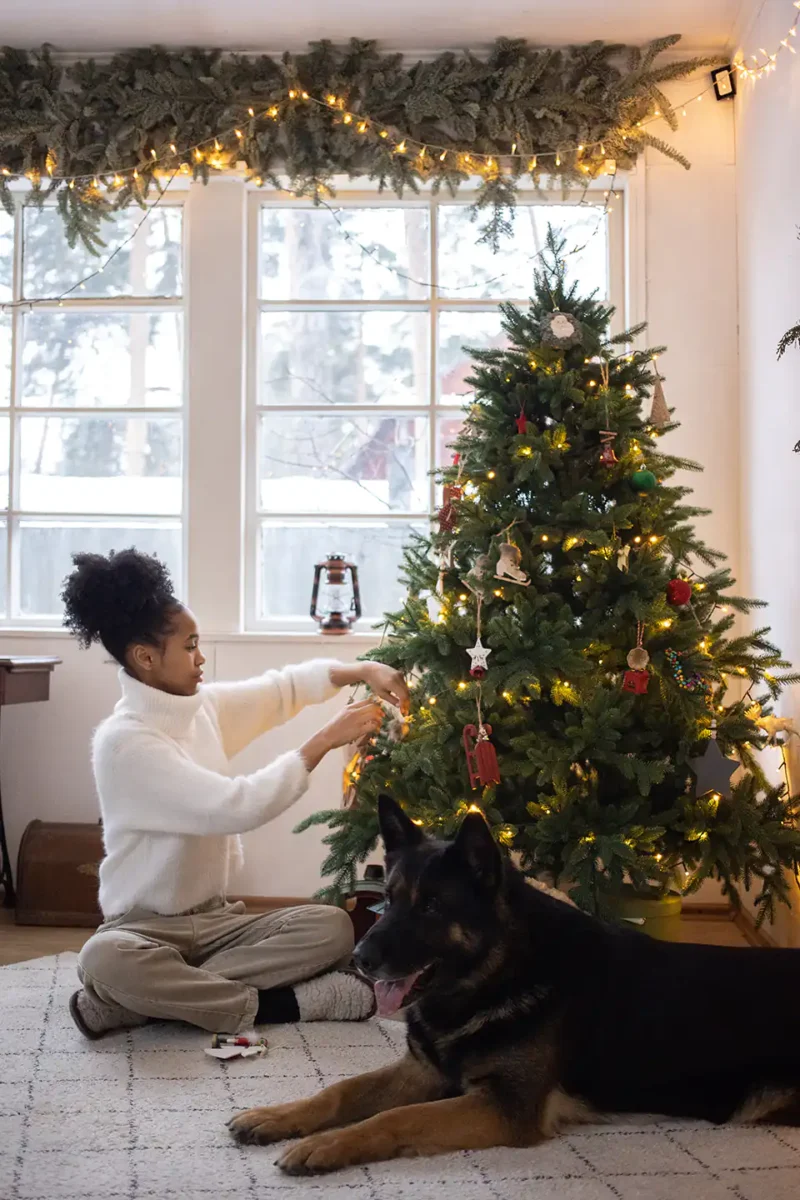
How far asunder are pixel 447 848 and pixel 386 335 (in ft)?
8.84

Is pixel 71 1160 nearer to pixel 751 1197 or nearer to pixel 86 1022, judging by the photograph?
pixel 86 1022

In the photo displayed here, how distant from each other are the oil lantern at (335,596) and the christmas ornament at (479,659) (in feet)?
4.65

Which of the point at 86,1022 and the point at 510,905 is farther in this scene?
the point at 86,1022

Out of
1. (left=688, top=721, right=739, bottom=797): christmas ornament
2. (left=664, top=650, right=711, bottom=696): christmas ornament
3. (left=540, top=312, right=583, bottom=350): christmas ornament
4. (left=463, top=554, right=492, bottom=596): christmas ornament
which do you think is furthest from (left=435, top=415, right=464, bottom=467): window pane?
(left=688, top=721, right=739, bottom=797): christmas ornament

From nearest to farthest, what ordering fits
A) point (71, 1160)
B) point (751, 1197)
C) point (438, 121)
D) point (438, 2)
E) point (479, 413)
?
point (751, 1197) < point (71, 1160) < point (479, 413) < point (438, 2) < point (438, 121)

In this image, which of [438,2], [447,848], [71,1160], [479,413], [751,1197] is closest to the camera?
[751,1197]

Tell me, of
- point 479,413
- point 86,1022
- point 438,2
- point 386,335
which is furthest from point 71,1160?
point 438,2

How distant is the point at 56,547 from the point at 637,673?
2.53 meters

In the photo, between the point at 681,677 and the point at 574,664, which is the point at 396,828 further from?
the point at 681,677

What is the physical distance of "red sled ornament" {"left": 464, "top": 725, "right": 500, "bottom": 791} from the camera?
268 centimetres

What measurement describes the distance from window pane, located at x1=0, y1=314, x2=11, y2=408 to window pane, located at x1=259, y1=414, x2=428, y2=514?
3.16 ft

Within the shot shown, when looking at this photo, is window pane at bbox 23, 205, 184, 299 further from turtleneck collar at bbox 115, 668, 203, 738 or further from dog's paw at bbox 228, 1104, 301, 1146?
dog's paw at bbox 228, 1104, 301, 1146

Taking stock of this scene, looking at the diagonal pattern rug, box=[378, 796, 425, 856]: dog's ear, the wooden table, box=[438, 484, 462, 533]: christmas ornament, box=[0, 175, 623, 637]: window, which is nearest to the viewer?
the diagonal pattern rug

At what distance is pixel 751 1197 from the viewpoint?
184 centimetres
